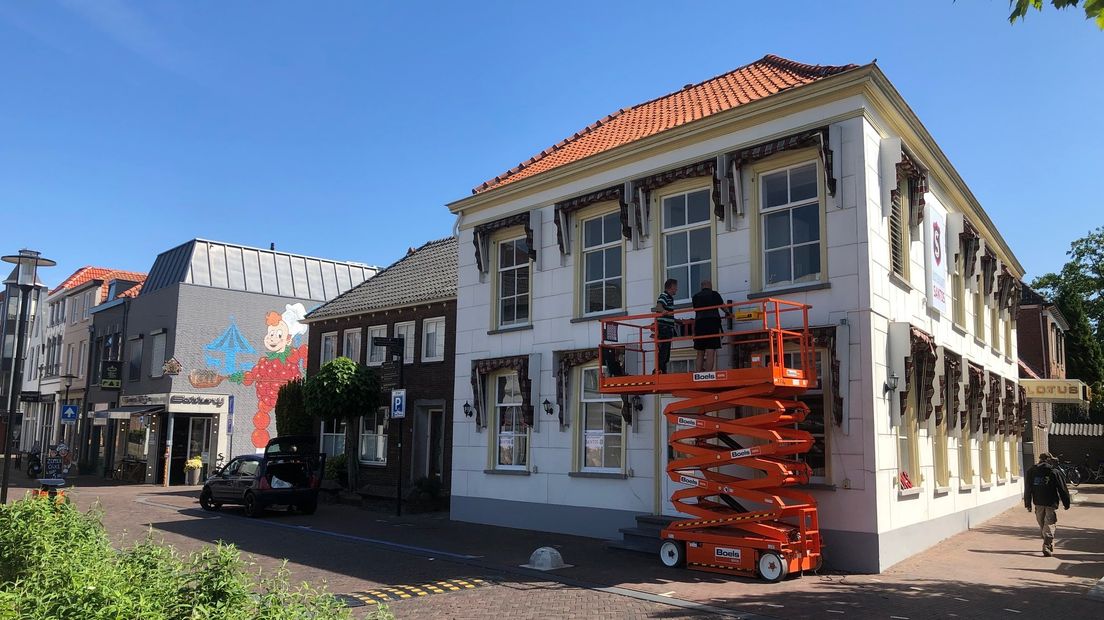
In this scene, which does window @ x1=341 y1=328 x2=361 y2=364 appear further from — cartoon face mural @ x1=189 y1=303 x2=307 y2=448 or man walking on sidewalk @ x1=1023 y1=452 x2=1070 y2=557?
man walking on sidewalk @ x1=1023 y1=452 x2=1070 y2=557

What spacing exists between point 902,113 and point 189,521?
1667 cm

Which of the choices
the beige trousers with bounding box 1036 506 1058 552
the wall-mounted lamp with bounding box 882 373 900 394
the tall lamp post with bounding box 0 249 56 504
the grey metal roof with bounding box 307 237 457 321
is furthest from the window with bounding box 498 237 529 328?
the beige trousers with bounding box 1036 506 1058 552

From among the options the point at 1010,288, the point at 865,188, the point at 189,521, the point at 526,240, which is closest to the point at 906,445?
the point at 865,188

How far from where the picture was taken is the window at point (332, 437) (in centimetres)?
2564

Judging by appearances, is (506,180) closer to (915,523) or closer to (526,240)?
(526,240)

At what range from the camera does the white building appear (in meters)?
12.1

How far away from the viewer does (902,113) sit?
1336cm

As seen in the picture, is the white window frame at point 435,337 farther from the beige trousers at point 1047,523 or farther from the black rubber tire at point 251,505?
the beige trousers at point 1047,523

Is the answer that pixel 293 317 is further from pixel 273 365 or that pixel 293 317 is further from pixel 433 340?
pixel 433 340

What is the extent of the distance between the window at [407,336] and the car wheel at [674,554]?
43.6ft

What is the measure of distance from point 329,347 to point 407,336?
4.79m

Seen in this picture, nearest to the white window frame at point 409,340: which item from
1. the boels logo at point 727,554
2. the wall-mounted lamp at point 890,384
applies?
the boels logo at point 727,554

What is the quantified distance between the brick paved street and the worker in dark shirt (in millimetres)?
3288

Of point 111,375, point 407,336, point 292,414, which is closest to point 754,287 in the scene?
point 407,336
